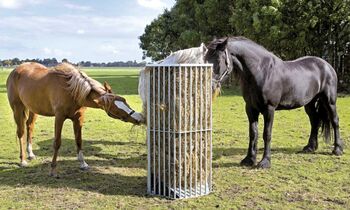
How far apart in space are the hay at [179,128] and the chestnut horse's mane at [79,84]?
4.14ft

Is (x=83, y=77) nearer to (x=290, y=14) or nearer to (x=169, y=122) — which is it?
(x=169, y=122)

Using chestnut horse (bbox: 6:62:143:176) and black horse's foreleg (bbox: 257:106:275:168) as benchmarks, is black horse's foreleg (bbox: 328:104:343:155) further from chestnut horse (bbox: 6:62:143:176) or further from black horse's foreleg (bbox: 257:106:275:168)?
chestnut horse (bbox: 6:62:143:176)

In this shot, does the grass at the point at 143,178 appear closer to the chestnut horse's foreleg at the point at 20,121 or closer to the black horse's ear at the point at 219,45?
the chestnut horse's foreleg at the point at 20,121

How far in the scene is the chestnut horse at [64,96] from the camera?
20.0 feet

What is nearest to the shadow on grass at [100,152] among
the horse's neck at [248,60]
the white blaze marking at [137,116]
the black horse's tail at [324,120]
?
the white blaze marking at [137,116]

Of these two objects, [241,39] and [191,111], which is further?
[241,39]

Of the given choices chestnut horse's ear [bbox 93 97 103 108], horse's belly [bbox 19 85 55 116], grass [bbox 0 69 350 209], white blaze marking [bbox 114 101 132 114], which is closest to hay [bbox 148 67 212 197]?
grass [bbox 0 69 350 209]

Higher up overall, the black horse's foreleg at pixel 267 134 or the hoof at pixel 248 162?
the black horse's foreleg at pixel 267 134

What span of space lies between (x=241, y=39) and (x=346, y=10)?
18.0 metres

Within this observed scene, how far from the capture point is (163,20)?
145 feet

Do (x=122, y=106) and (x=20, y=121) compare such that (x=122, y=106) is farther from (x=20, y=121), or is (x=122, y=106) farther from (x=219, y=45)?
(x=20, y=121)

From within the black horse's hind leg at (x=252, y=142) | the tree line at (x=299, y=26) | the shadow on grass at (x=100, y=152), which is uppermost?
the tree line at (x=299, y=26)

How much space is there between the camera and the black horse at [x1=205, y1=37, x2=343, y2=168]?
6.54 m

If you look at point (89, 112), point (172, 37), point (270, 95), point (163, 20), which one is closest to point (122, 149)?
point (270, 95)
